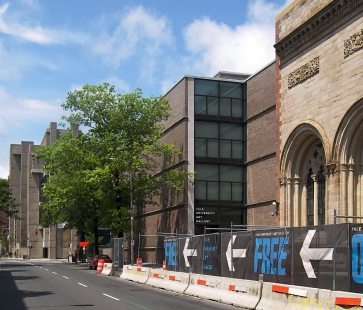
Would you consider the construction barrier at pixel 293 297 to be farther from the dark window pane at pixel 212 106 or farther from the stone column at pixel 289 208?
the dark window pane at pixel 212 106

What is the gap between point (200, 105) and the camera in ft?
148

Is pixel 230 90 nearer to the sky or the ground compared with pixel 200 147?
nearer to the sky

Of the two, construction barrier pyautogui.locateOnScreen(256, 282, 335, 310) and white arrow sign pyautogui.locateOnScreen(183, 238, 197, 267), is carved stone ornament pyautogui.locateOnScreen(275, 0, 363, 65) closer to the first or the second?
white arrow sign pyautogui.locateOnScreen(183, 238, 197, 267)

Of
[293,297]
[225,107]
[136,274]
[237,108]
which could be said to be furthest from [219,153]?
[293,297]

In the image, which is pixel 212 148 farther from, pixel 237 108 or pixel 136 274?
pixel 136 274

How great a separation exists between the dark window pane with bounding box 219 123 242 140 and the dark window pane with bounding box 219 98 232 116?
92 cm

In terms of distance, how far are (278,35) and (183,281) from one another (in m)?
14.5

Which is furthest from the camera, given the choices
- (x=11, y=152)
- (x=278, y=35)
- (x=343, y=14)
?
(x=11, y=152)

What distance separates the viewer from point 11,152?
118 m

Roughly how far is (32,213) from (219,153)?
66047 millimetres

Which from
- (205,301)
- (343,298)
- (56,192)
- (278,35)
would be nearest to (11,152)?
(56,192)

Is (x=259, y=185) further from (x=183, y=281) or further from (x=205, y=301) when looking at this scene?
(x=205, y=301)

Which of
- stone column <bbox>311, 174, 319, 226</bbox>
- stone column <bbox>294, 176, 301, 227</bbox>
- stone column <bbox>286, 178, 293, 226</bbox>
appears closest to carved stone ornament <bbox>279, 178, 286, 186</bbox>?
stone column <bbox>286, 178, 293, 226</bbox>

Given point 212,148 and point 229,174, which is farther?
point 229,174
